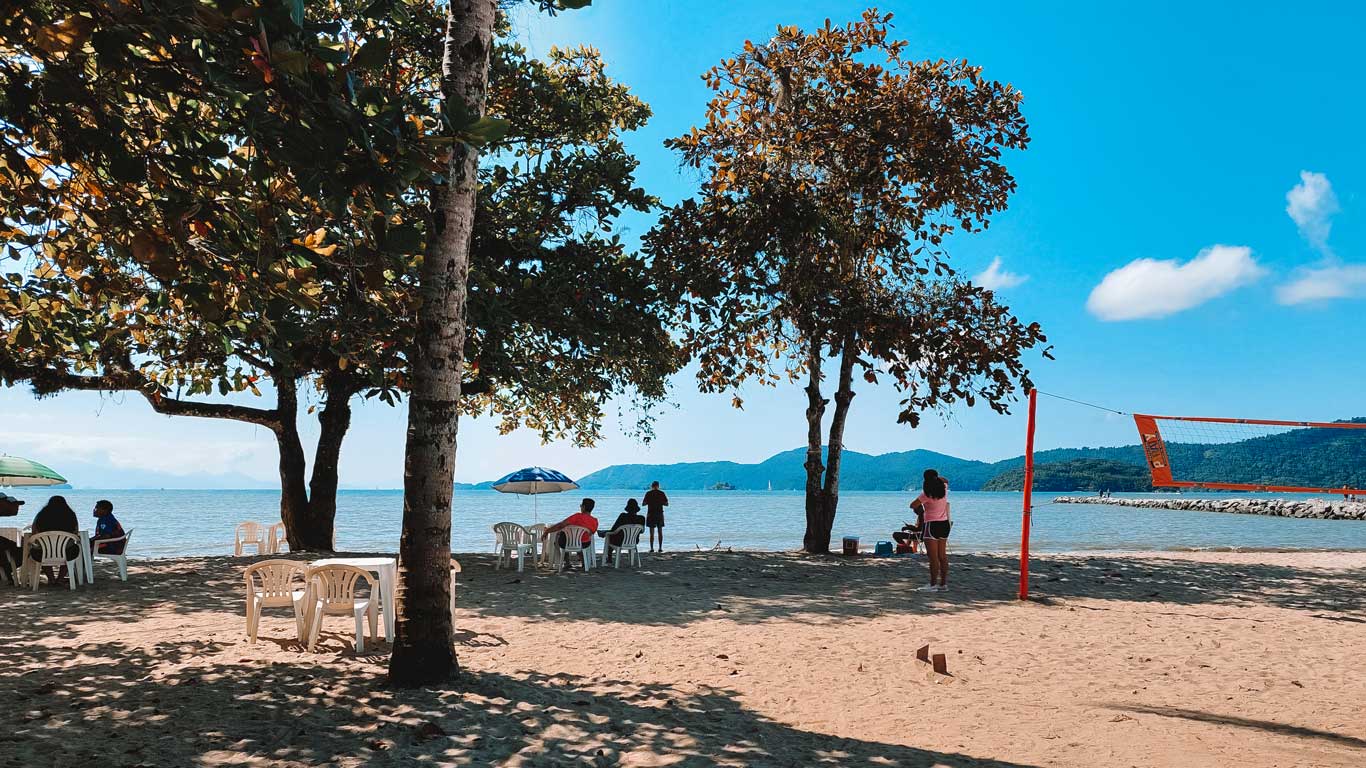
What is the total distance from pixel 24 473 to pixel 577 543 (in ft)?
Result: 34.2

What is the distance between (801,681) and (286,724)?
152 inches

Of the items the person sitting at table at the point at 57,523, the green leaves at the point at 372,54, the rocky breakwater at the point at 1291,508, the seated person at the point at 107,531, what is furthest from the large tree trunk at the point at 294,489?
the rocky breakwater at the point at 1291,508

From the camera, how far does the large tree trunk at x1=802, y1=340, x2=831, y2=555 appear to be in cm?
1800

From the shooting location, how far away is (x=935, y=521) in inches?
493

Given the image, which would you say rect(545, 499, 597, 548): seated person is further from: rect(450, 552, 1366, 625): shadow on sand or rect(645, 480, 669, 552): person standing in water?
rect(645, 480, 669, 552): person standing in water

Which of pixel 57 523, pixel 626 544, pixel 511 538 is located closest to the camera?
pixel 57 523

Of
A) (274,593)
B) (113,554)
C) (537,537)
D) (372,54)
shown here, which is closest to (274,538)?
(113,554)

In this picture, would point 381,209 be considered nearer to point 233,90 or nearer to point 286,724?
point 233,90

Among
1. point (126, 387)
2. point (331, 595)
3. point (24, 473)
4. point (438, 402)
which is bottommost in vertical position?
point (331, 595)

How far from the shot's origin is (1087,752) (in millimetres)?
5258

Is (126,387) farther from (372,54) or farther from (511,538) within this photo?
(372,54)

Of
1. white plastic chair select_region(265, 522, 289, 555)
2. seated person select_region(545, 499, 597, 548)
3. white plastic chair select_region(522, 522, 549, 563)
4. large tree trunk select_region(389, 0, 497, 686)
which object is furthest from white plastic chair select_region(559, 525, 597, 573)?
large tree trunk select_region(389, 0, 497, 686)

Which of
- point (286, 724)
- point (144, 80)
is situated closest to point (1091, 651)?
point (286, 724)

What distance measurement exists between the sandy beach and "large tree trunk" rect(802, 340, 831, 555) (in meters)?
5.63
